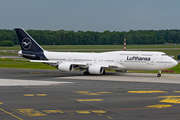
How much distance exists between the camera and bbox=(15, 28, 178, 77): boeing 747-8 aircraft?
154 feet

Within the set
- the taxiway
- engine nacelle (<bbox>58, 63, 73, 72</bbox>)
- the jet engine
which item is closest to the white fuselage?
the jet engine

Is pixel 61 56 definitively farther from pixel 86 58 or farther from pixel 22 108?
pixel 22 108

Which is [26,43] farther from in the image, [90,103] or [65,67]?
[90,103]

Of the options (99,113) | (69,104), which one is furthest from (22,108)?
(99,113)

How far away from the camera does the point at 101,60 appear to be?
165 feet

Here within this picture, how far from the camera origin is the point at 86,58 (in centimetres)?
5144

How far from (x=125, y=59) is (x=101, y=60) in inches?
158

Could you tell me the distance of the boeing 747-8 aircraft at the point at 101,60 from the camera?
4700cm

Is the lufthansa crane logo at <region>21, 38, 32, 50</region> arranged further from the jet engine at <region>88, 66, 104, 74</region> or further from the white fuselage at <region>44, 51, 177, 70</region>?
the jet engine at <region>88, 66, 104, 74</region>

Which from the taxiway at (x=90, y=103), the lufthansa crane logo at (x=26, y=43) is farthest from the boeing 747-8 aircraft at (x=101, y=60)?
the taxiway at (x=90, y=103)

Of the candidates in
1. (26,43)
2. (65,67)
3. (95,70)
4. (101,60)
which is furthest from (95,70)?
(26,43)

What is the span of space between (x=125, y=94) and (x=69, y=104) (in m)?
7.12

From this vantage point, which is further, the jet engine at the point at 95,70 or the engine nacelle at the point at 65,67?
the engine nacelle at the point at 65,67

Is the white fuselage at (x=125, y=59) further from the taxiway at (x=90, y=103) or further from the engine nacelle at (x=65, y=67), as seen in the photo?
the taxiway at (x=90, y=103)
